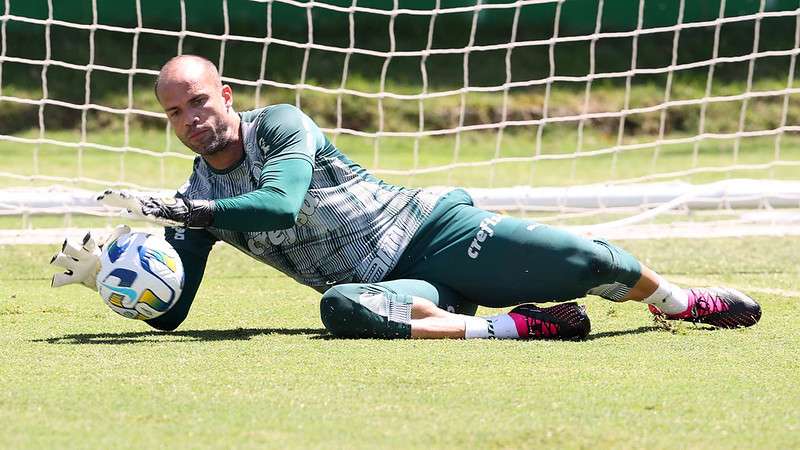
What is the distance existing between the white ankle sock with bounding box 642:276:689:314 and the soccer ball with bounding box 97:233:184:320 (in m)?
1.87

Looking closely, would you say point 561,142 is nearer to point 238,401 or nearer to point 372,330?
point 372,330

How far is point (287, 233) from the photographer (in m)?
5.32

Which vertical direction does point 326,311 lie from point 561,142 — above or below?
above

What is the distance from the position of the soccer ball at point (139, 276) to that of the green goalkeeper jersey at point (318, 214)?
Answer: 0.74 ft

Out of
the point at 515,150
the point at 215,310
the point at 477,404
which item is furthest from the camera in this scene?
the point at 515,150

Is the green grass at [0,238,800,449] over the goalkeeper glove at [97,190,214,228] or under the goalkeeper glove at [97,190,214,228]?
under

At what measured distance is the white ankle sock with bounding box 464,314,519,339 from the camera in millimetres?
5125

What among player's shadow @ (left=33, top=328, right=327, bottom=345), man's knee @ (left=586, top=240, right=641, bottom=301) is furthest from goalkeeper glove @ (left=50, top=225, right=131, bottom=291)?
man's knee @ (left=586, top=240, right=641, bottom=301)

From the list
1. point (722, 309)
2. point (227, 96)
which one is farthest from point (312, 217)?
point (722, 309)

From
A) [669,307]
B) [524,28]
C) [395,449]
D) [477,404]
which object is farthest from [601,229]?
[524,28]

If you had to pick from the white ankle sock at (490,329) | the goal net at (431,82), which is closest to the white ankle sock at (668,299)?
the white ankle sock at (490,329)

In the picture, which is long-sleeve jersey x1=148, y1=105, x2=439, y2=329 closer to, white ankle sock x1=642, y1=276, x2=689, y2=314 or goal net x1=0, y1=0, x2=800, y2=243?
white ankle sock x1=642, y1=276, x2=689, y2=314

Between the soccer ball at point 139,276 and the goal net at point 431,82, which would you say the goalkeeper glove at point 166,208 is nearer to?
the soccer ball at point 139,276

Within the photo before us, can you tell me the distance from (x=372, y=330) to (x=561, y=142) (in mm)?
10164
